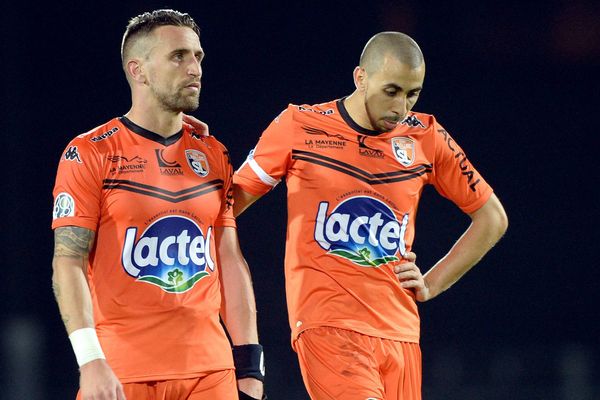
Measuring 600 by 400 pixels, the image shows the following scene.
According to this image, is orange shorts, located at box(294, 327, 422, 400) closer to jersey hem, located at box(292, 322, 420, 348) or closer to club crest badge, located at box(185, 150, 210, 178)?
jersey hem, located at box(292, 322, 420, 348)

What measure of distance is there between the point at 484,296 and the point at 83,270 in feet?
21.1

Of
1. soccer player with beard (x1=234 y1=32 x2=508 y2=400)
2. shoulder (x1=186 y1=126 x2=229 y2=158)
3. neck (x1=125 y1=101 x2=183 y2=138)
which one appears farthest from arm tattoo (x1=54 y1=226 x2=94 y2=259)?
soccer player with beard (x1=234 y1=32 x2=508 y2=400)

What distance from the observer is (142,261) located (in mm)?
3033

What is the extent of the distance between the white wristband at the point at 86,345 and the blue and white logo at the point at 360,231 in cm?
113

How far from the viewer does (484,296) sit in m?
8.89

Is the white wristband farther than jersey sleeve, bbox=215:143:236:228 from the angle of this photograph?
No

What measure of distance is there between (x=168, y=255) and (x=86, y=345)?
422 millimetres

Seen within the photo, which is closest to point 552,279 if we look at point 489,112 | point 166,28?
point 489,112

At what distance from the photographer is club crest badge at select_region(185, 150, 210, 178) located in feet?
10.7

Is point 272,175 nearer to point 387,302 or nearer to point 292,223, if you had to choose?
point 292,223

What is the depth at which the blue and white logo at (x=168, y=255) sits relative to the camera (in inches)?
119

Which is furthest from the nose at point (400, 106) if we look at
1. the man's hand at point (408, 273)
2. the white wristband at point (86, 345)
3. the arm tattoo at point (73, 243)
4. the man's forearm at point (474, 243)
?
the white wristband at point (86, 345)

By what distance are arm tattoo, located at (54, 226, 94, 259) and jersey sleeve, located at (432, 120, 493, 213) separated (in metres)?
1.58

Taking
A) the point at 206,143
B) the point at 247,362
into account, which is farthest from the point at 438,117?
the point at 247,362
